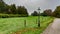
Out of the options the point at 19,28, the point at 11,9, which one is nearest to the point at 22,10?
the point at 11,9

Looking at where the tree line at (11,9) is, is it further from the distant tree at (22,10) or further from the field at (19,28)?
the field at (19,28)

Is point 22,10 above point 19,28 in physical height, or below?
above

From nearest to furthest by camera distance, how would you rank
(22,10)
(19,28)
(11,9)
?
(19,28) → (11,9) → (22,10)

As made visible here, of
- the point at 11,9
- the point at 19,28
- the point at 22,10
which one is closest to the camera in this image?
the point at 19,28

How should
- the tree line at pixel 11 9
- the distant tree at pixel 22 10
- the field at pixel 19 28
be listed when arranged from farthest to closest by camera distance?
1. the distant tree at pixel 22 10
2. the tree line at pixel 11 9
3. the field at pixel 19 28

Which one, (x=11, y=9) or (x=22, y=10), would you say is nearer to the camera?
(x=11, y=9)

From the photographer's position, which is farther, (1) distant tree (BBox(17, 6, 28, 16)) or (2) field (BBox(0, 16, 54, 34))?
(1) distant tree (BBox(17, 6, 28, 16))

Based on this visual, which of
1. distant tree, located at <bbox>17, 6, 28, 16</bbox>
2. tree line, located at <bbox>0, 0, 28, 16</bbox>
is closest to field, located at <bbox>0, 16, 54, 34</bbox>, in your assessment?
tree line, located at <bbox>0, 0, 28, 16</bbox>

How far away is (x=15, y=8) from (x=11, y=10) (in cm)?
258

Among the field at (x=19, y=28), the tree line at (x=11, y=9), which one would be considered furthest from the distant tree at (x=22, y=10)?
the field at (x=19, y=28)

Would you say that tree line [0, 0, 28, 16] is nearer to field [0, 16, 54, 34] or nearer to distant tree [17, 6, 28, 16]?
distant tree [17, 6, 28, 16]

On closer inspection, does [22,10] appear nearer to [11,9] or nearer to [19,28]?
[11,9]

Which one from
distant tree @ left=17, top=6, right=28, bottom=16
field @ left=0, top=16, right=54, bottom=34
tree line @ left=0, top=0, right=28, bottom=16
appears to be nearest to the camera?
field @ left=0, top=16, right=54, bottom=34

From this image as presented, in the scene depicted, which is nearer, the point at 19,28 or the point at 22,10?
the point at 19,28
